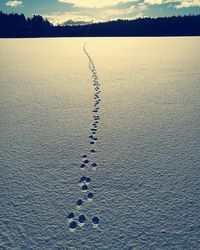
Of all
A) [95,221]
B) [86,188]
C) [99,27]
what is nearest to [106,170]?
[86,188]

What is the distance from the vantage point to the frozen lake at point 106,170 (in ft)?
5.36

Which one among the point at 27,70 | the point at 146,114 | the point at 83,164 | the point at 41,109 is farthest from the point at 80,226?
the point at 27,70

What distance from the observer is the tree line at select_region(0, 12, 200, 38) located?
54094mm

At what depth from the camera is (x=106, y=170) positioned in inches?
92.1

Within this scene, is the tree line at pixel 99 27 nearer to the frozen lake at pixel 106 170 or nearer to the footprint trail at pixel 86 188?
the frozen lake at pixel 106 170

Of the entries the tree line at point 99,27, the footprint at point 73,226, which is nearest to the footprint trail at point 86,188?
the footprint at point 73,226

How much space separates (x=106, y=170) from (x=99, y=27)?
60.8 meters

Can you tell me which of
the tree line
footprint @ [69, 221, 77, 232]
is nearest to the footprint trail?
footprint @ [69, 221, 77, 232]

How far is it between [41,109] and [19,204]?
94.7 inches

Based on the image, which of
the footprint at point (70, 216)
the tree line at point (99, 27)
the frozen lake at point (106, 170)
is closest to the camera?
the frozen lake at point (106, 170)

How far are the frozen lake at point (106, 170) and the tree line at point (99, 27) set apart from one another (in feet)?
176

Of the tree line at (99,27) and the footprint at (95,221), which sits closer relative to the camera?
the footprint at (95,221)

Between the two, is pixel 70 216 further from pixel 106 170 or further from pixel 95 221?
pixel 106 170

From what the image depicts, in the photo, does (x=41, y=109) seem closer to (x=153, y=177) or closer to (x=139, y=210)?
(x=153, y=177)
